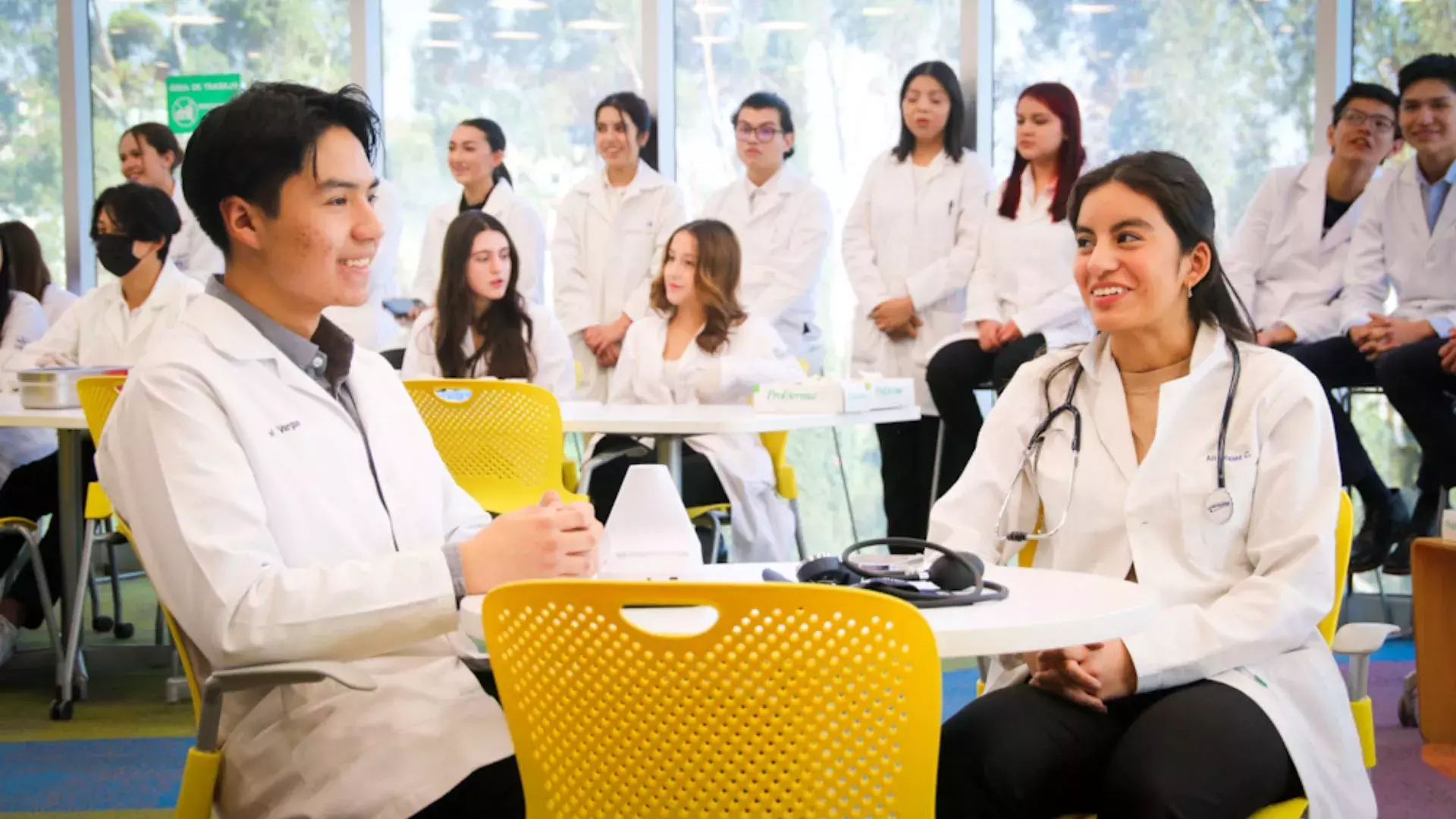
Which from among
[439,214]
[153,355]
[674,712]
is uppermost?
[439,214]

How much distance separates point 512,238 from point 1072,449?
14.8ft

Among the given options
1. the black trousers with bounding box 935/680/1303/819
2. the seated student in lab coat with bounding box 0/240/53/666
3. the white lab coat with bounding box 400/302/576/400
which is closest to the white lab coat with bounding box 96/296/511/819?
the black trousers with bounding box 935/680/1303/819

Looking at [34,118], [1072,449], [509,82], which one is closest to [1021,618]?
[1072,449]

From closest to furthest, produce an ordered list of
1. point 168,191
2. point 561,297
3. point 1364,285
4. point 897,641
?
point 897,641
point 1364,285
point 561,297
point 168,191

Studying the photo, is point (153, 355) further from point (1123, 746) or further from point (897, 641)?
point (1123, 746)

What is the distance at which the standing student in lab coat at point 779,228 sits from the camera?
602cm

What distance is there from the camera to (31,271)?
21.7 ft

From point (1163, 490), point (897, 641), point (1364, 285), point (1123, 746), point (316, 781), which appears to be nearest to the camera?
point (897, 641)

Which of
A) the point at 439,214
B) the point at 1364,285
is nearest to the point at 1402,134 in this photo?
the point at 1364,285

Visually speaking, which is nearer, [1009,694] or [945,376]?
[1009,694]

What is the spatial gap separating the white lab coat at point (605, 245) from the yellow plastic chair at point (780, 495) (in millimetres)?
1761

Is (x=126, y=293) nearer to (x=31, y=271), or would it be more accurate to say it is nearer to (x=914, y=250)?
(x=31, y=271)

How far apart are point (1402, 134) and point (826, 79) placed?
260 centimetres

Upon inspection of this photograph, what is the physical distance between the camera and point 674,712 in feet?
4.16
